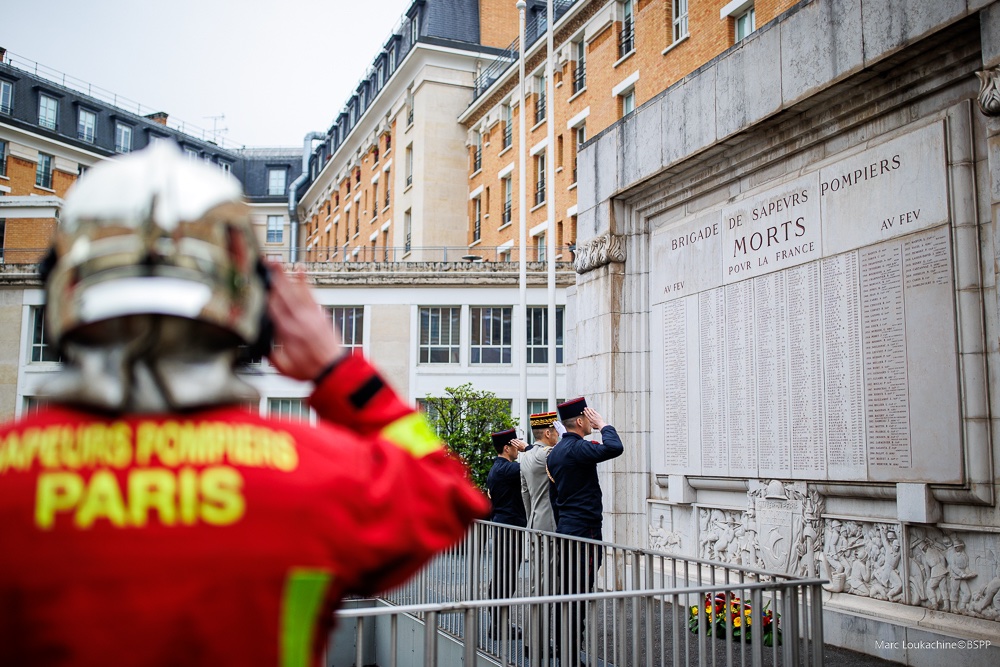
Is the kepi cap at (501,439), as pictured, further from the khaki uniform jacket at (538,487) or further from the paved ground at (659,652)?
the paved ground at (659,652)

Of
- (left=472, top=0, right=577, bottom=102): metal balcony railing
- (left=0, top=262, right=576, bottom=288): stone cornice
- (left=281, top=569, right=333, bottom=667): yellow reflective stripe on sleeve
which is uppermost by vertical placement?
(left=472, top=0, right=577, bottom=102): metal balcony railing

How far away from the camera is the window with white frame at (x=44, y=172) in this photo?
53628mm

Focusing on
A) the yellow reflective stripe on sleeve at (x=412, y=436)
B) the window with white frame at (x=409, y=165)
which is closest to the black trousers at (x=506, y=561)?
the yellow reflective stripe on sleeve at (x=412, y=436)

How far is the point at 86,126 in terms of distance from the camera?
2267 inches

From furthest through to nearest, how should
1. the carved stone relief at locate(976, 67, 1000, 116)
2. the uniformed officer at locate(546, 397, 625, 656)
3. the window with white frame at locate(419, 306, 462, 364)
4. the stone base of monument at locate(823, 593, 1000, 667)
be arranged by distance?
the window with white frame at locate(419, 306, 462, 364) → the uniformed officer at locate(546, 397, 625, 656) → the carved stone relief at locate(976, 67, 1000, 116) → the stone base of monument at locate(823, 593, 1000, 667)

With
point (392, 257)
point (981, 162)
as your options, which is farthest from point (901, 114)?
point (392, 257)

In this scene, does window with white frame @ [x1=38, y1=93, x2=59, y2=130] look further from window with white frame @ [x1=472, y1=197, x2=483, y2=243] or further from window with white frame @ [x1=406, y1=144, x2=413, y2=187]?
window with white frame @ [x1=472, y1=197, x2=483, y2=243]

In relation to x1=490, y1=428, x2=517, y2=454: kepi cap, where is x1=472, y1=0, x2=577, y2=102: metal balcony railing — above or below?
above

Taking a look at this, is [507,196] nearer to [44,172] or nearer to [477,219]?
[477,219]

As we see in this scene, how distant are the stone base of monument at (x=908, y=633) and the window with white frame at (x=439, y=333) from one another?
78.1ft

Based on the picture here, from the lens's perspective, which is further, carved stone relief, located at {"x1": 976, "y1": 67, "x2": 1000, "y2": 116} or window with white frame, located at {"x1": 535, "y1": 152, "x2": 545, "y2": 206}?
window with white frame, located at {"x1": 535, "y1": 152, "x2": 545, "y2": 206}

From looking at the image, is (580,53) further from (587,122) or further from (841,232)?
(841,232)

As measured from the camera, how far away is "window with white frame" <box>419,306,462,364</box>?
1256 inches

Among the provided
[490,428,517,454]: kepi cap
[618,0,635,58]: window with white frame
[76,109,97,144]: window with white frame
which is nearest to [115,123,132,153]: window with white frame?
[76,109,97,144]: window with white frame
